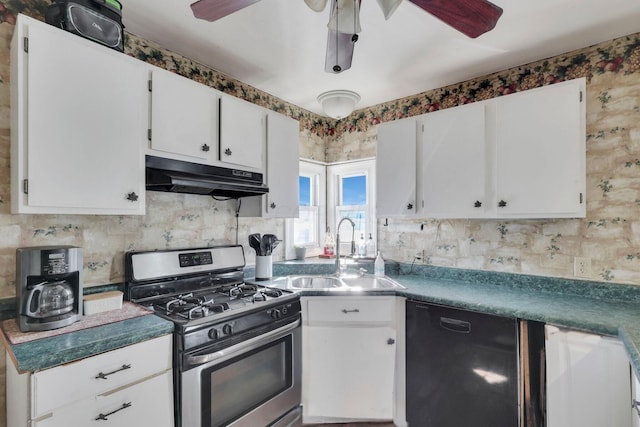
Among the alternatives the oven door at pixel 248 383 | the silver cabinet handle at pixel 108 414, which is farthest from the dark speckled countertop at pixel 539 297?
the silver cabinet handle at pixel 108 414

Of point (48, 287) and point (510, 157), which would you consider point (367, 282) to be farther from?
point (48, 287)

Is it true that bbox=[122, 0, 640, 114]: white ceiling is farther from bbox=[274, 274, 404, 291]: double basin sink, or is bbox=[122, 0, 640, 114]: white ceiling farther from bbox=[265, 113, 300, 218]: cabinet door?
bbox=[274, 274, 404, 291]: double basin sink

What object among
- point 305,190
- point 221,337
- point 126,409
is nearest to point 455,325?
point 221,337

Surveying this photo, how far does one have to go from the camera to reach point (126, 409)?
124cm

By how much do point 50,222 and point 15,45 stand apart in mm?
796

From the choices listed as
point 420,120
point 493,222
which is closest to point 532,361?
point 493,222

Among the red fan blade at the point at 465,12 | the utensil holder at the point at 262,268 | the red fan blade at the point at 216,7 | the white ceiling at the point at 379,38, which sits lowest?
the utensil holder at the point at 262,268

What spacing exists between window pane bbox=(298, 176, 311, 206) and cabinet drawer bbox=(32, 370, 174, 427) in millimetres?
2024

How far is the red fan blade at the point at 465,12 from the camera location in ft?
3.71

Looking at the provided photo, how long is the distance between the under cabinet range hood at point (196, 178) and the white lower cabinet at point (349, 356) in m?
0.86

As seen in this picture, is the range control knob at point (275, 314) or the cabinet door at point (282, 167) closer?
the range control knob at point (275, 314)

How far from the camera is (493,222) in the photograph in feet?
7.55

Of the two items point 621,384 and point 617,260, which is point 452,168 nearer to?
point 617,260

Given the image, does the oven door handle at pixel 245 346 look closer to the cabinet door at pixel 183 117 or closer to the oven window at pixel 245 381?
the oven window at pixel 245 381
